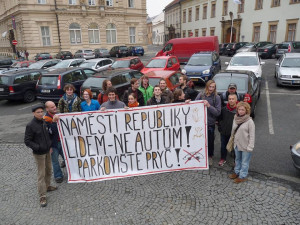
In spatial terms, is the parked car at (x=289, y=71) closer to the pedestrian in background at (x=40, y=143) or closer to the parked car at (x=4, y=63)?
the pedestrian in background at (x=40, y=143)

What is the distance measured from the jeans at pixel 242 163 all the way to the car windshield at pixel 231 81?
369 centimetres

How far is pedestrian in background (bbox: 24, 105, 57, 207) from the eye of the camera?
160 inches

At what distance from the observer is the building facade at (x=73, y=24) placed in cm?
3528

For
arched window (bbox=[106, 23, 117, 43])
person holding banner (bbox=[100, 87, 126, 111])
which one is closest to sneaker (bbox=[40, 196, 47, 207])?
person holding banner (bbox=[100, 87, 126, 111])

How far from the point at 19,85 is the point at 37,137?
9036 millimetres

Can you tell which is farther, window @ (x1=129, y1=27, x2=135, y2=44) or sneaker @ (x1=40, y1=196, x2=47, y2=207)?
window @ (x1=129, y1=27, x2=135, y2=44)

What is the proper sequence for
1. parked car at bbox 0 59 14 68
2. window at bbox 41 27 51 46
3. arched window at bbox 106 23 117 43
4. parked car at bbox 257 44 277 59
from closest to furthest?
parked car at bbox 0 59 14 68
parked car at bbox 257 44 277 59
window at bbox 41 27 51 46
arched window at bbox 106 23 117 43

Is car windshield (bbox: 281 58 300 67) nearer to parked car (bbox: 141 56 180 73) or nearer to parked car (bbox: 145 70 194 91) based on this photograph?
parked car (bbox: 141 56 180 73)

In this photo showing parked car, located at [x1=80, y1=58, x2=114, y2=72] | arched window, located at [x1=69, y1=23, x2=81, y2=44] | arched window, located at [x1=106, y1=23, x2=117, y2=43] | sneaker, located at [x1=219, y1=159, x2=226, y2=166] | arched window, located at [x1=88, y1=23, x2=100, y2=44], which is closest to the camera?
sneaker, located at [x1=219, y1=159, x2=226, y2=166]

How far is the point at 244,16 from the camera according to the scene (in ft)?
121

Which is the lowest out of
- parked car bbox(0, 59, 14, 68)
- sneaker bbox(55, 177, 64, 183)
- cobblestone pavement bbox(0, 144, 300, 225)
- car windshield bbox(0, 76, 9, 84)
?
cobblestone pavement bbox(0, 144, 300, 225)

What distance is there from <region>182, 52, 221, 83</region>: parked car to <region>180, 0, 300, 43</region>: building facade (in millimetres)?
21749

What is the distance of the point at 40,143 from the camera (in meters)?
4.18

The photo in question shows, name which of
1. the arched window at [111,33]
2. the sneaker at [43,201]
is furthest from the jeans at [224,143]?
the arched window at [111,33]
